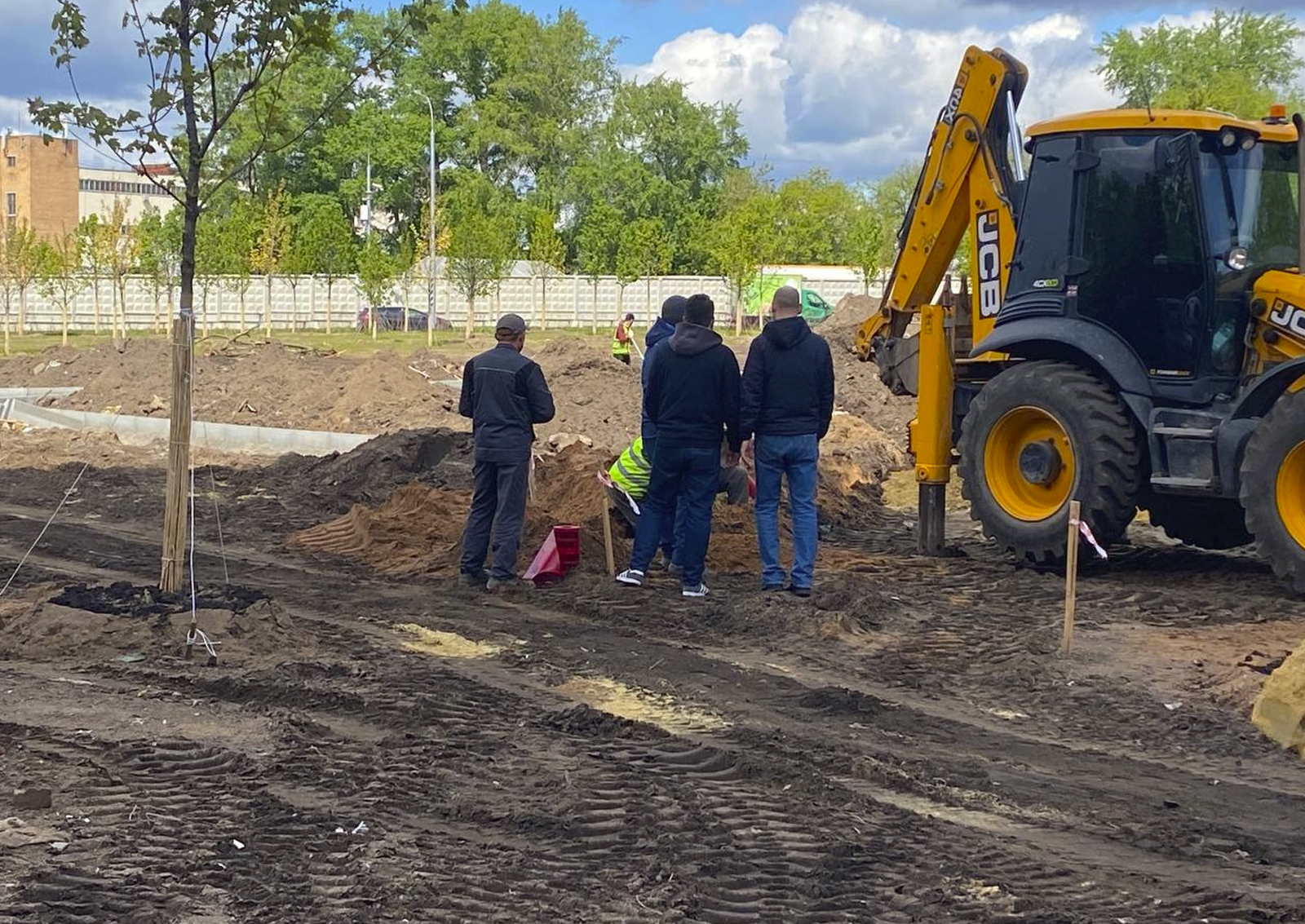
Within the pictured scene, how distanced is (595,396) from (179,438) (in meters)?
14.8

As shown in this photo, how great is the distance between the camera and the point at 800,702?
7766 millimetres

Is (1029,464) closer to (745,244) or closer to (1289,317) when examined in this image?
(1289,317)

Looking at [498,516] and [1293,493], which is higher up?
[1293,493]

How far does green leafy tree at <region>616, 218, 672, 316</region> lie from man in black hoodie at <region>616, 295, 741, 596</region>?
4519cm

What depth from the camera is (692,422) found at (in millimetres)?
10312

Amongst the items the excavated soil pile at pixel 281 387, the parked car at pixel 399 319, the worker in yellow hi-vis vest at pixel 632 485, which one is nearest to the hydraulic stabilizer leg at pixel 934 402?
the worker in yellow hi-vis vest at pixel 632 485

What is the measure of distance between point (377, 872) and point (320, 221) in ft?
167

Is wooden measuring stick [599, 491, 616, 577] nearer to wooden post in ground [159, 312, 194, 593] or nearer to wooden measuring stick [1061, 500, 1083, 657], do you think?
wooden post in ground [159, 312, 194, 593]

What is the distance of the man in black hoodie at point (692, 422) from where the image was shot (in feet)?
33.7

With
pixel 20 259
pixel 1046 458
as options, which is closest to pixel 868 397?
pixel 1046 458

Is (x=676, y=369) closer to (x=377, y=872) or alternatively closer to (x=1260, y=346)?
(x=1260, y=346)

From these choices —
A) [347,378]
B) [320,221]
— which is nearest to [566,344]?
[347,378]

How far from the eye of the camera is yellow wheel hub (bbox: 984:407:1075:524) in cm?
1097

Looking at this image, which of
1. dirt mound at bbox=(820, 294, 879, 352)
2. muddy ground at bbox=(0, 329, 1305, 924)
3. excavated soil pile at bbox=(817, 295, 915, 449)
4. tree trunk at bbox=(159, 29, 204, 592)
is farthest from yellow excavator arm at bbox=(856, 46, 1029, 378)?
dirt mound at bbox=(820, 294, 879, 352)
